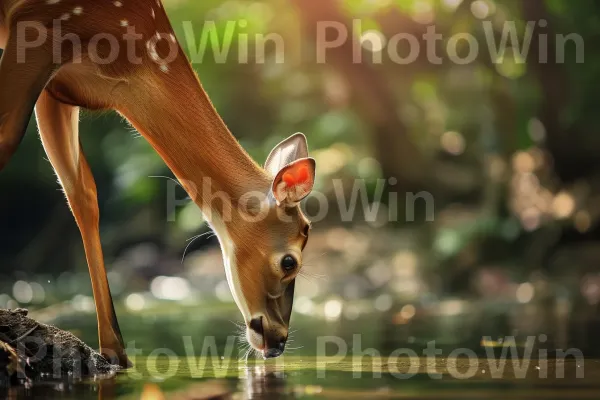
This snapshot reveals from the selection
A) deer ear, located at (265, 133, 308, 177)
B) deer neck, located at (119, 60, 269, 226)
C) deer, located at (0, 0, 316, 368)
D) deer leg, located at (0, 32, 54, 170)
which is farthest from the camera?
deer ear, located at (265, 133, 308, 177)

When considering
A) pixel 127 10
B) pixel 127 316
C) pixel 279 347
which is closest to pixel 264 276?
pixel 279 347

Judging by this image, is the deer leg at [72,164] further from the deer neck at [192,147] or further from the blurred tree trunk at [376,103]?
Result: the blurred tree trunk at [376,103]

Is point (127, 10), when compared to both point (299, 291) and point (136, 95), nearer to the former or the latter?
point (136, 95)

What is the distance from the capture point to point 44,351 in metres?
4.23

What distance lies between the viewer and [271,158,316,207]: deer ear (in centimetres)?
448

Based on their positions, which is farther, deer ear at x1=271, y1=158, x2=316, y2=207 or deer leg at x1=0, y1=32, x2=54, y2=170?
deer ear at x1=271, y1=158, x2=316, y2=207

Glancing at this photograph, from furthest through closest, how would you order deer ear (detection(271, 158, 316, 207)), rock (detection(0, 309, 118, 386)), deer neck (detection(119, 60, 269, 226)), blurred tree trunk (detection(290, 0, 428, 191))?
1. blurred tree trunk (detection(290, 0, 428, 191))
2. deer neck (detection(119, 60, 269, 226))
3. deer ear (detection(271, 158, 316, 207))
4. rock (detection(0, 309, 118, 386))

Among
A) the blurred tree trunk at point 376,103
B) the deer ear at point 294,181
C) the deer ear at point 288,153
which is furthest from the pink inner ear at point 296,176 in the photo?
the blurred tree trunk at point 376,103

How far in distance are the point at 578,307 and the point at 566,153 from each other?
11.5 ft

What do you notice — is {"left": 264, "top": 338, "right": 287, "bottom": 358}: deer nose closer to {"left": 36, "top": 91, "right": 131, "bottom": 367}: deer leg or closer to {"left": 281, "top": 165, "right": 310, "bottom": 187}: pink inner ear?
{"left": 281, "top": 165, "right": 310, "bottom": 187}: pink inner ear

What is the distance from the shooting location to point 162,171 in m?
11.7

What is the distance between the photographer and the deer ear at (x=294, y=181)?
14.7 ft

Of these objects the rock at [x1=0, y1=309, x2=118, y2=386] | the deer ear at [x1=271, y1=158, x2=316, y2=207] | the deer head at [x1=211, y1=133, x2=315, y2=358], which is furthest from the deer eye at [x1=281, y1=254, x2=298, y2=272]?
the rock at [x1=0, y1=309, x2=118, y2=386]

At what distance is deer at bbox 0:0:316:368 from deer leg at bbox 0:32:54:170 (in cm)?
19
